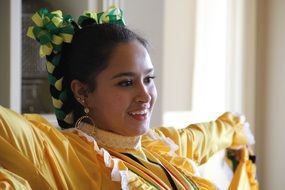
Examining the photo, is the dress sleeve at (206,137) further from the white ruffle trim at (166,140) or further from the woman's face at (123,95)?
the woman's face at (123,95)

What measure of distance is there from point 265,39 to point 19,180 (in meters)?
1.68

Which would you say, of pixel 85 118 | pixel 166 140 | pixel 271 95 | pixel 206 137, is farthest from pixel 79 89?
pixel 271 95

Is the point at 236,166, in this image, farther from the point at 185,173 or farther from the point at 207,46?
the point at 207,46

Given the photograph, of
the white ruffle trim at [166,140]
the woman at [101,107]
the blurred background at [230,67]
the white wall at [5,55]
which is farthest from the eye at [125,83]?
the blurred background at [230,67]

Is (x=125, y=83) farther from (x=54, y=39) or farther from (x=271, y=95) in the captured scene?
(x=271, y=95)

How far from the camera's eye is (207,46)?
2.21m

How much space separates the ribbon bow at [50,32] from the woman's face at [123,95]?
0.44 ft

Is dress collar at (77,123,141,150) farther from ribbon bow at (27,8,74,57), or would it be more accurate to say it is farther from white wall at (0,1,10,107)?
white wall at (0,1,10,107)

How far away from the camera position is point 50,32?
1134 mm

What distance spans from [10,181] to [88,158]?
0.29m

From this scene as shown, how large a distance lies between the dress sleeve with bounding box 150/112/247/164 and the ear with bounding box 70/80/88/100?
344 mm

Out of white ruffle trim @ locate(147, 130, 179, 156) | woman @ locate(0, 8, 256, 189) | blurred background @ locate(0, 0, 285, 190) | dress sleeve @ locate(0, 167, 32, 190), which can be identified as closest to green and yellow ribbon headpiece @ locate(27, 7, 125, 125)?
woman @ locate(0, 8, 256, 189)

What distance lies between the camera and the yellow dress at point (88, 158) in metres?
0.80

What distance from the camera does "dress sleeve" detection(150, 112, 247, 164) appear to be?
142 centimetres
